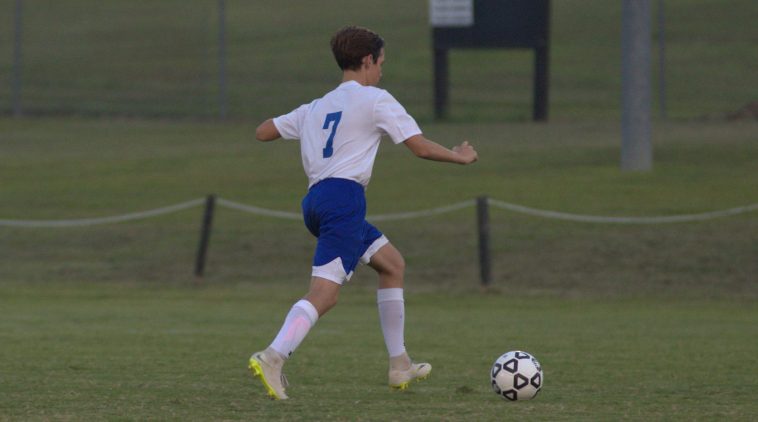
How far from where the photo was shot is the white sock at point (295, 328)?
284 inches

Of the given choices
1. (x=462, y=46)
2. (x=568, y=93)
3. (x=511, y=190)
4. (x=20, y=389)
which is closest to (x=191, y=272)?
(x=511, y=190)

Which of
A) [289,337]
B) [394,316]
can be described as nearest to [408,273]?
[394,316]

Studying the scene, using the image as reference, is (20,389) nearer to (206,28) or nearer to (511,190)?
(511,190)

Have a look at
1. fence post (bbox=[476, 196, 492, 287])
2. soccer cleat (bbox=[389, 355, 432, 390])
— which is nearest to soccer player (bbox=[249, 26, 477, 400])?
soccer cleat (bbox=[389, 355, 432, 390])

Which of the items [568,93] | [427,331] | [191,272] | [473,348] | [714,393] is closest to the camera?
[714,393]

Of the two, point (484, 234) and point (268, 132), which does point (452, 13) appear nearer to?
point (484, 234)

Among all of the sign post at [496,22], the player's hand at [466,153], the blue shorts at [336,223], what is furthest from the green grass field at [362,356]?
the sign post at [496,22]

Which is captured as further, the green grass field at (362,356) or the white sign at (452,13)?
the white sign at (452,13)

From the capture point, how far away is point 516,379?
7.54m

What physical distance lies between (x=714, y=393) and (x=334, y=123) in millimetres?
2692

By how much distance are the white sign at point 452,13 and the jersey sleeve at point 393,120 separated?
24.1 metres

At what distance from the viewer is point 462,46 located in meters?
Result: 31.8

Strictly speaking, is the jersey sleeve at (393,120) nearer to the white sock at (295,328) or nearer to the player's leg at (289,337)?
the player's leg at (289,337)

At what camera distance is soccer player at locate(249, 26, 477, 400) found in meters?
7.39
